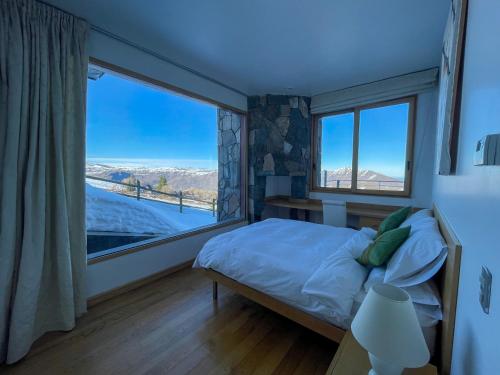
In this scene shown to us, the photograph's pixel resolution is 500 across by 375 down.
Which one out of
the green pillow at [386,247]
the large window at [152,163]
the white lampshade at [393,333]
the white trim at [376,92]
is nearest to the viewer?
the white lampshade at [393,333]

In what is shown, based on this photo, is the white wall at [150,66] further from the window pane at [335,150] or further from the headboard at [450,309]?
the headboard at [450,309]

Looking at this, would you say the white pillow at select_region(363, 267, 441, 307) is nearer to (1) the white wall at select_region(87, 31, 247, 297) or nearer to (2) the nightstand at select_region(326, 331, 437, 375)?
(2) the nightstand at select_region(326, 331, 437, 375)

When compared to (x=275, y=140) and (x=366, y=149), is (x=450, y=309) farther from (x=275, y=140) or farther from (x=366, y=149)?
(x=275, y=140)

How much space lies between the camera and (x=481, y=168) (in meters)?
0.74

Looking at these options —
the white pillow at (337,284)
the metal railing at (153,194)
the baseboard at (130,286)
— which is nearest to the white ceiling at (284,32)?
the metal railing at (153,194)

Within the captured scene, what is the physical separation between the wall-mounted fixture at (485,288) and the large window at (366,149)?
9.38 ft

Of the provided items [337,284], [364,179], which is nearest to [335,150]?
[364,179]

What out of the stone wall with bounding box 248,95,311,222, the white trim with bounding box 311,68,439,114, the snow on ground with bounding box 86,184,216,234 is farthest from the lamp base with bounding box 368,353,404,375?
the white trim with bounding box 311,68,439,114

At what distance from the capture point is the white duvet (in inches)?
56.7

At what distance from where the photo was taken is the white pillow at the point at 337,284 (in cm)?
125

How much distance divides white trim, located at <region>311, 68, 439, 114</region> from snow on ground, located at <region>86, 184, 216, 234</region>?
269 centimetres

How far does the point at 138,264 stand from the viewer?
238 cm

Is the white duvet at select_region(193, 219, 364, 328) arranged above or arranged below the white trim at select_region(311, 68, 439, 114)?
below

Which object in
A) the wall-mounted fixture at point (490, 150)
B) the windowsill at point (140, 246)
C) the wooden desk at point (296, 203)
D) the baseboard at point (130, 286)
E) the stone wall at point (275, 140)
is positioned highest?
the stone wall at point (275, 140)
